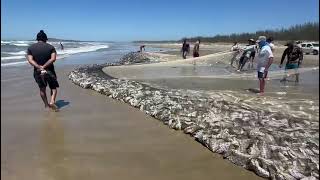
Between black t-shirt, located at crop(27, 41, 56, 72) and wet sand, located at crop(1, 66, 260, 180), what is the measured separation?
1.06 m

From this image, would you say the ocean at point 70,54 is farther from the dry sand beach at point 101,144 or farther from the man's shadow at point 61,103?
the dry sand beach at point 101,144

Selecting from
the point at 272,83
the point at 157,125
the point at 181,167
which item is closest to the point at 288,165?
the point at 181,167

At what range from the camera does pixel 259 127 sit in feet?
22.4

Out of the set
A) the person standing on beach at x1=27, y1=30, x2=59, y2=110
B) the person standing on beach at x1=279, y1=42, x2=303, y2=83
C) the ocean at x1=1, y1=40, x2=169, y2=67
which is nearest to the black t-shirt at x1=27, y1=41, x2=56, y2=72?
the person standing on beach at x1=27, y1=30, x2=59, y2=110

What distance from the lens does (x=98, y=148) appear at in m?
6.14

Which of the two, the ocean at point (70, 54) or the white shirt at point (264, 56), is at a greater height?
the white shirt at point (264, 56)

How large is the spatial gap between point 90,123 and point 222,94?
4258 millimetres

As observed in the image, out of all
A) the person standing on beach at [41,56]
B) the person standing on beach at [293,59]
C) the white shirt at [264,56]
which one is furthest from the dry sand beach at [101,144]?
the person standing on beach at [293,59]

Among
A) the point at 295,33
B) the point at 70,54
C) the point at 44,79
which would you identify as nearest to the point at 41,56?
the point at 44,79

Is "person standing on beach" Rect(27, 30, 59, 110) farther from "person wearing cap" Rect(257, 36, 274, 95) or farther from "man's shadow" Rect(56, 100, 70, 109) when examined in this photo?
"person wearing cap" Rect(257, 36, 274, 95)

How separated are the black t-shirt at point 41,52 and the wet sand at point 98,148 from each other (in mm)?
1056

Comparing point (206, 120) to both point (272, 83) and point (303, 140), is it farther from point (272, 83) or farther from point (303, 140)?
point (272, 83)

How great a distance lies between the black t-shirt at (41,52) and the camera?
838 cm

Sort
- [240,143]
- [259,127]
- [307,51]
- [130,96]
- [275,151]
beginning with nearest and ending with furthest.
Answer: [275,151], [240,143], [259,127], [130,96], [307,51]
